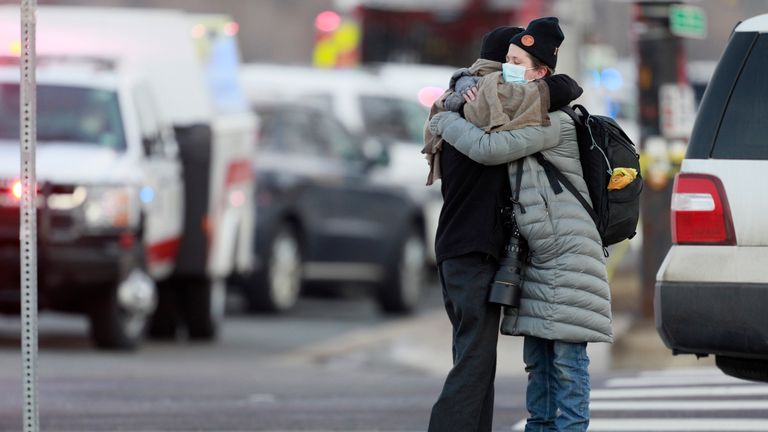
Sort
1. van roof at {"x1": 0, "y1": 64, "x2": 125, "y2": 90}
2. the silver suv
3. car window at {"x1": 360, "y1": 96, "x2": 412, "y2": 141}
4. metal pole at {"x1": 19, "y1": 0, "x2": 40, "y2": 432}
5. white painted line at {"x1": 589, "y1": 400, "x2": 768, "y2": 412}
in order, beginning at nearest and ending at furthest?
metal pole at {"x1": 19, "y1": 0, "x2": 40, "y2": 432}, the silver suv, white painted line at {"x1": 589, "y1": 400, "x2": 768, "y2": 412}, van roof at {"x1": 0, "y1": 64, "x2": 125, "y2": 90}, car window at {"x1": 360, "y1": 96, "x2": 412, "y2": 141}

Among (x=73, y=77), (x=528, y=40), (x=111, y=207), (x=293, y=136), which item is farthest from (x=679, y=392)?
(x=293, y=136)

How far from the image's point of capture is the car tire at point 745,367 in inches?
319

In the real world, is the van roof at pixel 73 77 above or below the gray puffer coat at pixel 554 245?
below

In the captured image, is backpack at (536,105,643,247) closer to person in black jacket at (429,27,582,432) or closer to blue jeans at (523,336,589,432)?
person in black jacket at (429,27,582,432)

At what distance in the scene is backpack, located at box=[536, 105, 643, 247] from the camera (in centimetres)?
707

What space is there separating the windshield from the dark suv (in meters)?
3.24

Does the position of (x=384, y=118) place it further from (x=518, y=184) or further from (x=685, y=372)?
(x=518, y=184)

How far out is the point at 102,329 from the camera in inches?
566

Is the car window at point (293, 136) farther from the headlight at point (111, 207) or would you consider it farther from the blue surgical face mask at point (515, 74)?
the blue surgical face mask at point (515, 74)

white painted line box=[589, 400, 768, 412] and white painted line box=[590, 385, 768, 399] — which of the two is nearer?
white painted line box=[589, 400, 768, 412]

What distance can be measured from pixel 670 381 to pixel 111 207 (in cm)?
449

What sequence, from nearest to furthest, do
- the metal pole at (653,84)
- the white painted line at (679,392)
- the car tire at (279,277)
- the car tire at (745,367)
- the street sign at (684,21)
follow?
the car tire at (745,367)
the white painted line at (679,392)
the metal pole at (653,84)
the street sign at (684,21)
the car tire at (279,277)

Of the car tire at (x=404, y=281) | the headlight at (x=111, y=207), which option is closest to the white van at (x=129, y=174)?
the headlight at (x=111, y=207)

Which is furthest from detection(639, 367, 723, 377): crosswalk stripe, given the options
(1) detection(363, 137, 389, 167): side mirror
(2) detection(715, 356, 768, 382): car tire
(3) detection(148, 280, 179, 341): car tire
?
(1) detection(363, 137, 389, 167): side mirror
